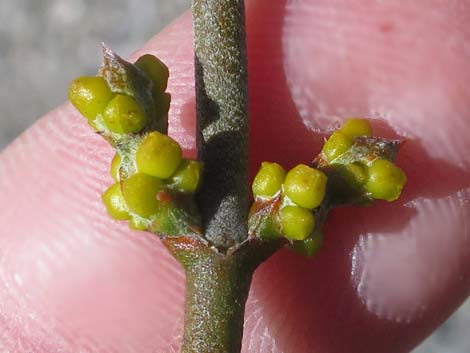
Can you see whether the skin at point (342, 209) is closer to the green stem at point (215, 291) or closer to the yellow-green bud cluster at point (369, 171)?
the yellow-green bud cluster at point (369, 171)

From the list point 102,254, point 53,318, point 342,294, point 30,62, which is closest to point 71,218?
point 102,254

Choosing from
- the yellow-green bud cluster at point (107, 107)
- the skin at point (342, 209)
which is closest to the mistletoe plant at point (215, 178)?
the yellow-green bud cluster at point (107, 107)

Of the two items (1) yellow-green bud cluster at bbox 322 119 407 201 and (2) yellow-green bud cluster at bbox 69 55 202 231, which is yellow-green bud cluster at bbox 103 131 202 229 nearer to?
(2) yellow-green bud cluster at bbox 69 55 202 231

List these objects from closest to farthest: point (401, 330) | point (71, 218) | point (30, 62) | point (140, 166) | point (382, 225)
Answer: point (140, 166)
point (382, 225)
point (401, 330)
point (71, 218)
point (30, 62)

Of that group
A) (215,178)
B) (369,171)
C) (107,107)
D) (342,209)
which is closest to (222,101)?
(215,178)

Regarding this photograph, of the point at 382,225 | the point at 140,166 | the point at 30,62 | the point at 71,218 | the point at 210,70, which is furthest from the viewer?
the point at 30,62

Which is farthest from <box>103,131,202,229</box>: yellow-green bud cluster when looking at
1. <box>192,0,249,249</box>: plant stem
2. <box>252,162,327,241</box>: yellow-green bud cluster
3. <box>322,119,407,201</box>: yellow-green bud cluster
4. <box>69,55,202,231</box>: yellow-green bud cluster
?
<box>322,119,407,201</box>: yellow-green bud cluster

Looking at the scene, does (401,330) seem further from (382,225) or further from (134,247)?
(134,247)
